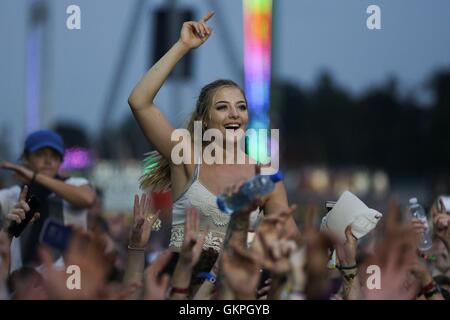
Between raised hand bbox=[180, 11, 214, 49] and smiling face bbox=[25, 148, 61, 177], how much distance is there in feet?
8.68

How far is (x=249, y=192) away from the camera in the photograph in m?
4.53

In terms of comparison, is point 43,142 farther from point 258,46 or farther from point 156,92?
point 258,46

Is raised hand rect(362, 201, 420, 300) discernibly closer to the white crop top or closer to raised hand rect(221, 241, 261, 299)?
raised hand rect(221, 241, 261, 299)

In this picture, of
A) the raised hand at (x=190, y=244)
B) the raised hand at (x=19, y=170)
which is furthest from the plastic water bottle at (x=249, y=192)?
the raised hand at (x=19, y=170)

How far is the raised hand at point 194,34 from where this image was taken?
5484mm

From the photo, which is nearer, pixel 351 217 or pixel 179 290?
pixel 179 290

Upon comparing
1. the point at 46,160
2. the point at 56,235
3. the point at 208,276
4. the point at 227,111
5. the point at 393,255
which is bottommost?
the point at 56,235

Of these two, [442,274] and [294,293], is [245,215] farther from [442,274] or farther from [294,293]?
[442,274]

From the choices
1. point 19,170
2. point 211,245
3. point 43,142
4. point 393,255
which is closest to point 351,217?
point 211,245

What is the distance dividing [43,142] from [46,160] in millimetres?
120

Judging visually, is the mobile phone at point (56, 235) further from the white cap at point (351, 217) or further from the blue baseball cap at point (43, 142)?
the white cap at point (351, 217)

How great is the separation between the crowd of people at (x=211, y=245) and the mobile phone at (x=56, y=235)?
36 mm
